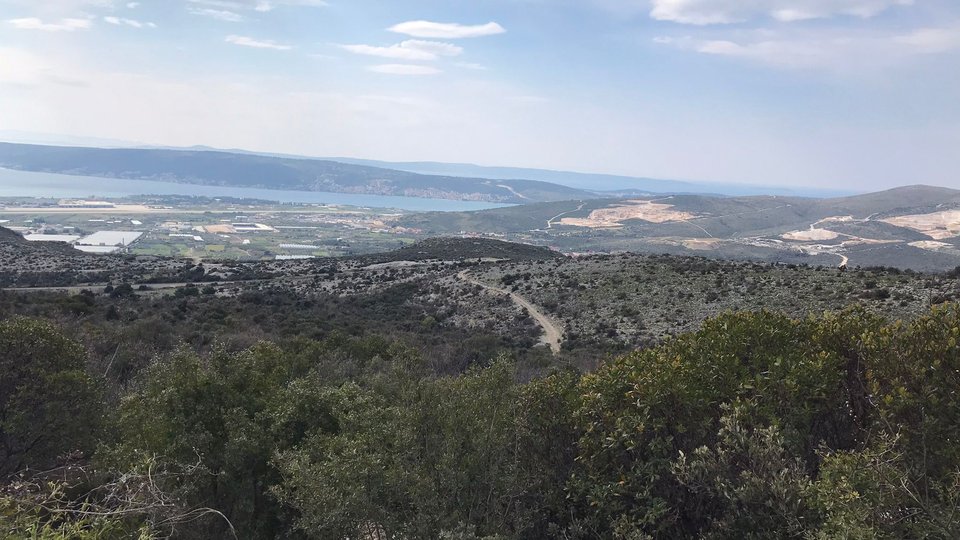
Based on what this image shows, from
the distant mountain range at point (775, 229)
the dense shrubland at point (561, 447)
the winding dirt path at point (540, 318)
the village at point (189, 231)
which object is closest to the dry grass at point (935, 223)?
the distant mountain range at point (775, 229)

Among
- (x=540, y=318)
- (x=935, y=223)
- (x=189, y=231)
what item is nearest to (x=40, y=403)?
(x=540, y=318)

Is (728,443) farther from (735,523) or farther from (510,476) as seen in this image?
(510,476)

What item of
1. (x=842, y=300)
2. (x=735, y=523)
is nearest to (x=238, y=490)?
(x=735, y=523)

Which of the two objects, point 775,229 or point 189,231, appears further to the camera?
point 775,229

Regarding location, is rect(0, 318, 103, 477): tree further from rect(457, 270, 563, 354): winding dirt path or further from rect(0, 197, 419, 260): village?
rect(0, 197, 419, 260): village

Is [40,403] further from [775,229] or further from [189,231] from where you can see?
[775,229]

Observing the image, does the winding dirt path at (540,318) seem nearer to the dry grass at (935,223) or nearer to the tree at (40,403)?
the tree at (40,403)
